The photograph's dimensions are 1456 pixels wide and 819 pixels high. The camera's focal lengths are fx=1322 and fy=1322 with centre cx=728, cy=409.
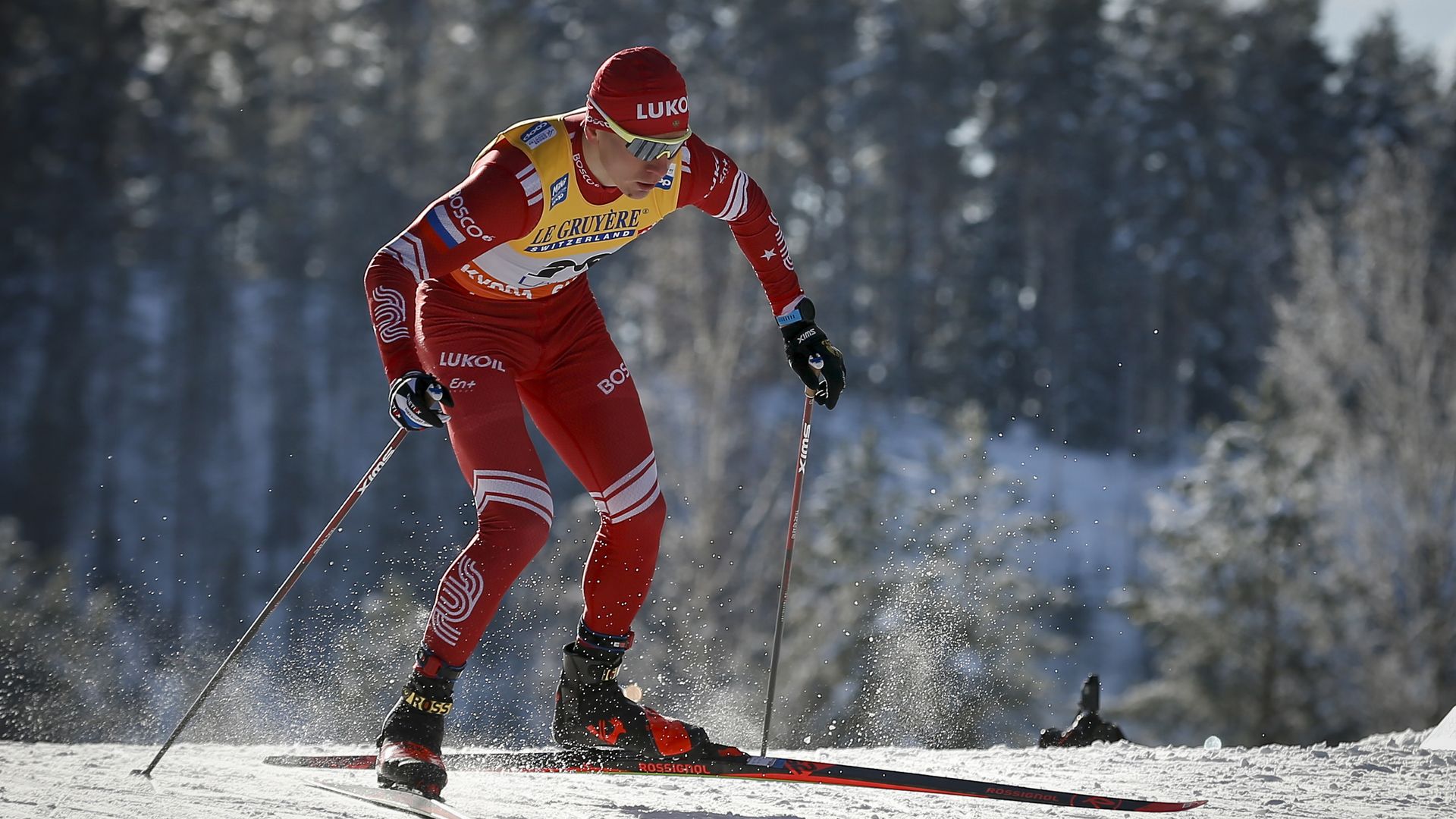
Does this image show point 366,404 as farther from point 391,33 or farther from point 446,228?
point 446,228

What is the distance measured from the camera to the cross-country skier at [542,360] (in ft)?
12.2

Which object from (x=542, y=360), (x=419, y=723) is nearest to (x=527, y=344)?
(x=542, y=360)

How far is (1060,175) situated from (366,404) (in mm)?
21611

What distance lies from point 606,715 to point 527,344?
1223 millimetres

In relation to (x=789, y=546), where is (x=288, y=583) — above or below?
below

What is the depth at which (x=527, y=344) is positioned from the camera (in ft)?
13.9

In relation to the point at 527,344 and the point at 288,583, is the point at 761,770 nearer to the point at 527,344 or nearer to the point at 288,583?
the point at 527,344

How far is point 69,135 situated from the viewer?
112 feet

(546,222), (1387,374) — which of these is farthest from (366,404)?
(546,222)

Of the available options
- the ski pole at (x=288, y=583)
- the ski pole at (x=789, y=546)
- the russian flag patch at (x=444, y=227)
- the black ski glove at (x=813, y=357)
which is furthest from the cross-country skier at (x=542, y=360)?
the ski pole at (x=789, y=546)

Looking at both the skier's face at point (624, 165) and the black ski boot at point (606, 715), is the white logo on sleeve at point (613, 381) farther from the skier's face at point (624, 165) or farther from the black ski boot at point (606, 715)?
the black ski boot at point (606, 715)

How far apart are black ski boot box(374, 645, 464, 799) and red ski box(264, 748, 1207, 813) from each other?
0.63 m

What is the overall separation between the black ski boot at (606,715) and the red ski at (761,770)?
0.04 m

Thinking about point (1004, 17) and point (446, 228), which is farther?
point (1004, 17)
